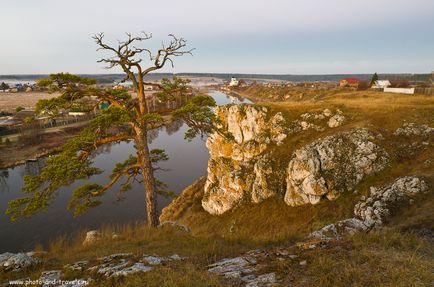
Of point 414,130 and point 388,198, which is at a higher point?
point 414,130

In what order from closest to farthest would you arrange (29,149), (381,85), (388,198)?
(388,198)
(29,149)
(381,85)

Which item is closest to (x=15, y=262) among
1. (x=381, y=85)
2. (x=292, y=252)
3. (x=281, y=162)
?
(x=292, y=252)

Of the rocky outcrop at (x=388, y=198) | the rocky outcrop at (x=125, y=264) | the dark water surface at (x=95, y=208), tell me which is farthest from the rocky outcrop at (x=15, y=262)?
the rocky outcrop at (x=388, y=198)

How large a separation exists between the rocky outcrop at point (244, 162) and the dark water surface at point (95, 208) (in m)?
9.76

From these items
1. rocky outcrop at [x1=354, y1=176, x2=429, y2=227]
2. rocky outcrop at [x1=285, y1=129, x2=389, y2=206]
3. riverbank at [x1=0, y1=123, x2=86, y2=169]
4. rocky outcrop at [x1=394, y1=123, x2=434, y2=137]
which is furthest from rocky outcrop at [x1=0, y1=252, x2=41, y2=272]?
riverbank at [x1=0, y1=123, x2=86, y2=169]

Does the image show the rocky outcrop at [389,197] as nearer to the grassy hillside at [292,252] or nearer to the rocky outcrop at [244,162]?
the grassy hillside at [292,252]

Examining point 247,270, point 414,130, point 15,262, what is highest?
point 414,130

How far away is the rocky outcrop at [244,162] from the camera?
38375 millimetres

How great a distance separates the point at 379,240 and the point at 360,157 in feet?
80.7

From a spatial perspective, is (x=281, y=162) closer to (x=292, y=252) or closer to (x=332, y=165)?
(x=332, y=165)

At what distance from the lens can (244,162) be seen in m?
43.3

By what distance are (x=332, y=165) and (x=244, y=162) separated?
1449 centimetres

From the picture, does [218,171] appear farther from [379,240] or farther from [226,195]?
[379,240]

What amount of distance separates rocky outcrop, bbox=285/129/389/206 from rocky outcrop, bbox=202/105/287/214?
4.31 metres
